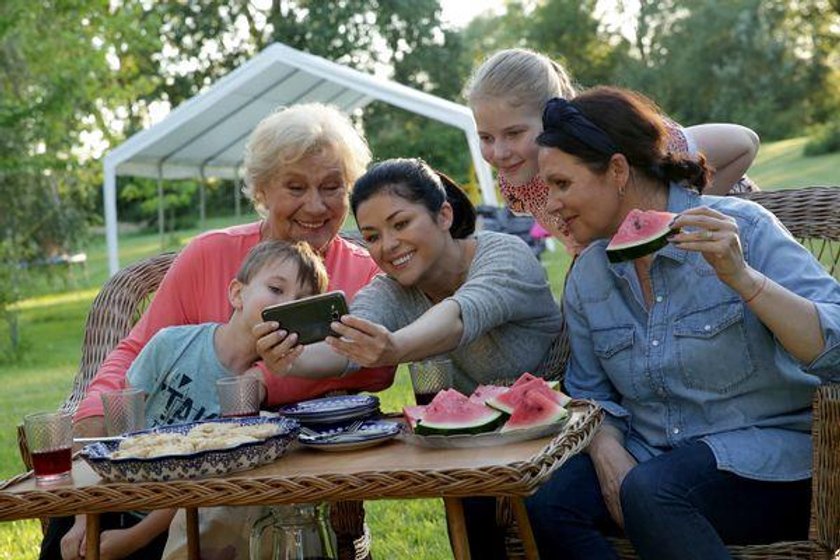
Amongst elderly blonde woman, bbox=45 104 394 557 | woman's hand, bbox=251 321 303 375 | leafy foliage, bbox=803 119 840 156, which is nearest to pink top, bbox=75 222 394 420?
elderly blonde woman, bbox=45 104 394 557

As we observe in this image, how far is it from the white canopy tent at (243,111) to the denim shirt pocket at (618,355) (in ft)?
36.3

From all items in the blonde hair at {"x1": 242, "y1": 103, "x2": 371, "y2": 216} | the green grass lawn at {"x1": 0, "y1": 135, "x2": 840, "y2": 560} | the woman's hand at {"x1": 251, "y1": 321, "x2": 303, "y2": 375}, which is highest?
the blonde hair at {"x1": 242, "y1": 103, "x2": 371, "y2": 216}

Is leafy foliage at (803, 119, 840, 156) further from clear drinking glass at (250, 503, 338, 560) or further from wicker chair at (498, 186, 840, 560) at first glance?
clear drinking glass at (250, 503, 338, 560)

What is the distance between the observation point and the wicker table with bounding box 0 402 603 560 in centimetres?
229

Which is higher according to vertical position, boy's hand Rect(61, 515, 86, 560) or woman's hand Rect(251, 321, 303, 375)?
woman's hand Rect(251, 321, 303, 375)

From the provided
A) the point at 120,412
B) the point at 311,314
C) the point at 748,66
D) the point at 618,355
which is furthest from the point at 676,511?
the point at 748,66

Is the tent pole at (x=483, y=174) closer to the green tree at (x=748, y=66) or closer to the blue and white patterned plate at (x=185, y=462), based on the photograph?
the blue and white patterned plate at (x=185, y=462)

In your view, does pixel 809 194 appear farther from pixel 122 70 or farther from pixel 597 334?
pixel 122 70

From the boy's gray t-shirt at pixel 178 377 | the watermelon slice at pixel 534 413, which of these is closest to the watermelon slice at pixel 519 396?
the watermelon slice at pixel 534 413

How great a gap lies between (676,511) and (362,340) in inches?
33.1

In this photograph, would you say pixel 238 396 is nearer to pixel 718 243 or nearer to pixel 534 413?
pixel 534 413

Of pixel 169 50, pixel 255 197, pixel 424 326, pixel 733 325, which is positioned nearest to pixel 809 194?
pixel 733 325

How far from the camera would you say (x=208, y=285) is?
378 centimetres

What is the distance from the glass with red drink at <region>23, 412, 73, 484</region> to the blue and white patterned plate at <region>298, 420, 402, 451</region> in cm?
54
